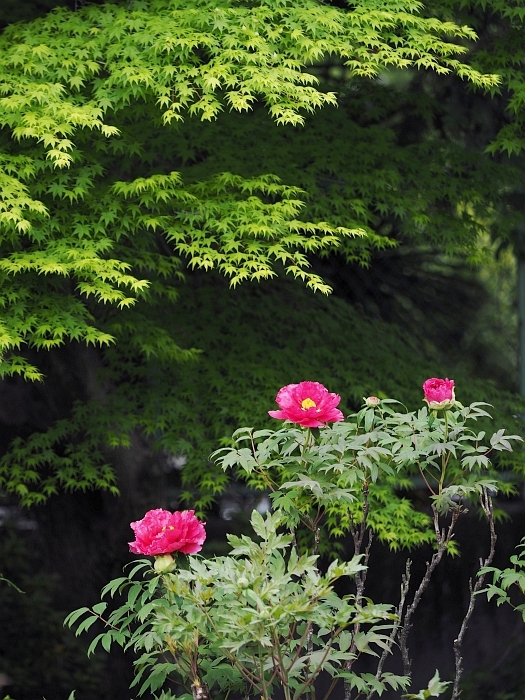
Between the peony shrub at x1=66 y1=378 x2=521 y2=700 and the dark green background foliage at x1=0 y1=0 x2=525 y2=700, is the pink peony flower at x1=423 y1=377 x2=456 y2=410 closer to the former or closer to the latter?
the peony shrub at x1=66 y1=378 x2=521 y2=700

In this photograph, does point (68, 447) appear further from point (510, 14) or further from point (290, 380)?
point (510, 14)

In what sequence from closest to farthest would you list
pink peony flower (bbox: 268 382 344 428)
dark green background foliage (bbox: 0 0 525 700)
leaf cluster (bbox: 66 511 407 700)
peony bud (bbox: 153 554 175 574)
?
leaf cluster (bbox: 66 511 407 700) → peony bud (bbox: 153 554 175 574) → pink peony flower (bbox: 268 382 344 428) → dark green background foliage (bbox: 0 0 525 700)

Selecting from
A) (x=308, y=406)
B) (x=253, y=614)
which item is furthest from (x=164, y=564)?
(x=308, y=406)

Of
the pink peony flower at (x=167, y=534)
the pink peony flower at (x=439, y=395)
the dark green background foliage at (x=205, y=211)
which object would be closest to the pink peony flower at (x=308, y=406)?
the pink peony flower at (x=439, y=395)

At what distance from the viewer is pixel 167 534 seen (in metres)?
2.27

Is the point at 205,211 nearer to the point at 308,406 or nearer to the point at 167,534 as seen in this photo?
the point at 308,406

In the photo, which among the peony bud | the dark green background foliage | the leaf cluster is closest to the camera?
the leaf cluster

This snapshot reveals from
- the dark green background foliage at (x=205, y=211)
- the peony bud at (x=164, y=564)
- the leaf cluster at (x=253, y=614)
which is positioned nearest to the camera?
the leaf cluster at (x=253, y=614)

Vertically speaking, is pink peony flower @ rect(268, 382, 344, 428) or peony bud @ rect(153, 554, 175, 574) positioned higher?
pink peony flower @ rect(268, 382, 344, 428)

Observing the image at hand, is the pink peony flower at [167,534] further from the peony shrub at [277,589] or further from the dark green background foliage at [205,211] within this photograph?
the dark green background foliage at [205,211]

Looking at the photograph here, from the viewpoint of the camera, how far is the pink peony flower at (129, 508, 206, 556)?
2.27 metres

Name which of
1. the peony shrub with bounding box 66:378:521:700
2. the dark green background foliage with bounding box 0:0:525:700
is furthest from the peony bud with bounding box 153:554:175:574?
the dark green background foliage with bounding box 0:0:525:700

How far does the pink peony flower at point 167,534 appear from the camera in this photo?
7.46ft

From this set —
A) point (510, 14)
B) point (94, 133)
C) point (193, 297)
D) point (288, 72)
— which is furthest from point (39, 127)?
point (510, 14)
